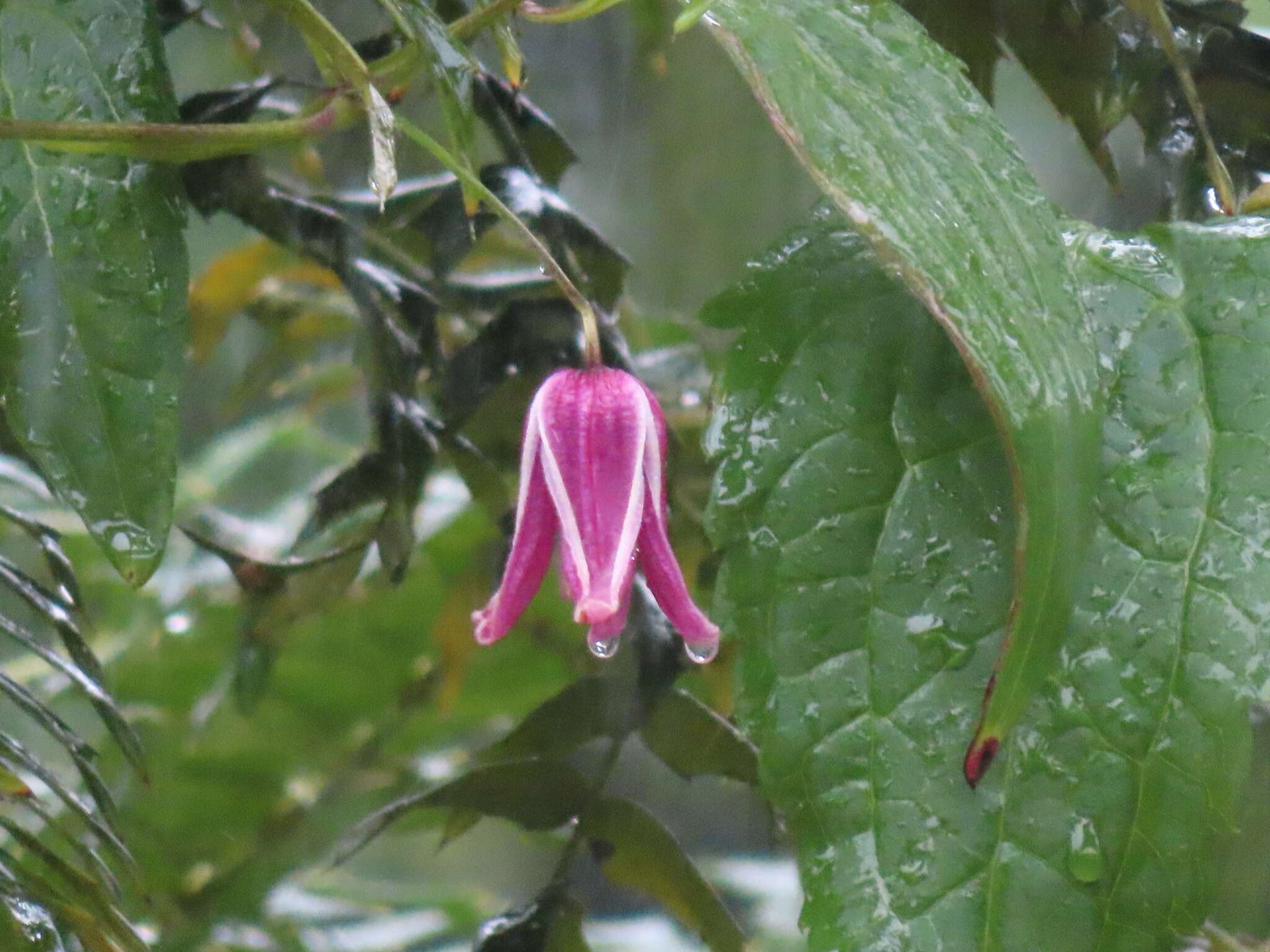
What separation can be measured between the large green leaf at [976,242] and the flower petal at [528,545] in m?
0.17

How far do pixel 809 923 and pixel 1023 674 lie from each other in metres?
0.11

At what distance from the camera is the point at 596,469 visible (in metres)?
0.46

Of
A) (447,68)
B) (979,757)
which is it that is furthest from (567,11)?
(979,757)

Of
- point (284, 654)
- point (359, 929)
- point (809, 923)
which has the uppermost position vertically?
point (809, 923)

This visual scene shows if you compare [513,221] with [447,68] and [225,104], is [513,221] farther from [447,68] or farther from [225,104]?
[225,104]

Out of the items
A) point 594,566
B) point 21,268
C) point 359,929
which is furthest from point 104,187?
point 359,929

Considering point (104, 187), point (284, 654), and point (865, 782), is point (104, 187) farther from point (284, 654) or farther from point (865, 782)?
point (284, 654)

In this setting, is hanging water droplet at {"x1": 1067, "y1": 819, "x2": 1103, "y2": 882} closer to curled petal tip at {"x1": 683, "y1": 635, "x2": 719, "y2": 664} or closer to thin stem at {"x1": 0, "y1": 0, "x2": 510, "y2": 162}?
curled petal tip at {"x1": 683, "y1": 635, "x2": 719, "y2": 664}

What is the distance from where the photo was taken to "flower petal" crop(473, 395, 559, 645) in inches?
17.7

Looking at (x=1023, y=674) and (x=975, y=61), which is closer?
(x=1023, y=674)

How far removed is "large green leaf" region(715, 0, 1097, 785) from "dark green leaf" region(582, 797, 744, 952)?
0.91 feet

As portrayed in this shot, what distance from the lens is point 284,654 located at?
1093 mm

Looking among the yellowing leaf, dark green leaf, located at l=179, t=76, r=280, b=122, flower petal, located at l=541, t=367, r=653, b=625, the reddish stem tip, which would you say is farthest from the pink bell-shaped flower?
the yellowing leaf

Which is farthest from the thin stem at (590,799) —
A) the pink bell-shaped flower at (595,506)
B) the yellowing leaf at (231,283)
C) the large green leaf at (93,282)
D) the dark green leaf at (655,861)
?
the yellowing leaf at (231,283)
